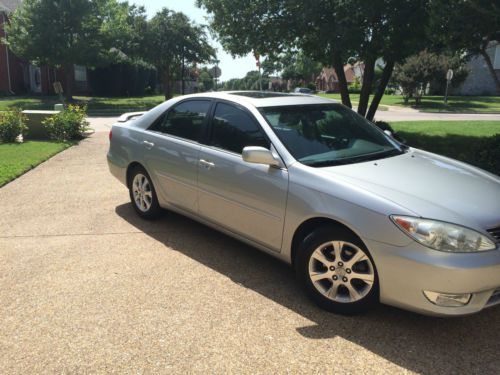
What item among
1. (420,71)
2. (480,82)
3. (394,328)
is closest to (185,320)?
(394,328)

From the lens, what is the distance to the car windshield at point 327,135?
3990 mm

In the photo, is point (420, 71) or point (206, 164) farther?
point (420, 71)

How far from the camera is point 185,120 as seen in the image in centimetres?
509

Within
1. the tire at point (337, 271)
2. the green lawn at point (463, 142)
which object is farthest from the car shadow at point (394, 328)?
the green lawn at point (463, 142)

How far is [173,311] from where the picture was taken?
11.8 feet

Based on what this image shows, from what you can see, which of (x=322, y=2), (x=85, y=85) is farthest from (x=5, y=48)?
(x=322, y=2)

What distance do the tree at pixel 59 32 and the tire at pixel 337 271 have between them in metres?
26.6

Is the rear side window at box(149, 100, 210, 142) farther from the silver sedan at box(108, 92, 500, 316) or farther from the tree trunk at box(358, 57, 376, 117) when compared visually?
the tree trunk at box(358, 57, 376, 117)

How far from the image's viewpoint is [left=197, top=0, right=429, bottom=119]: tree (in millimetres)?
11039

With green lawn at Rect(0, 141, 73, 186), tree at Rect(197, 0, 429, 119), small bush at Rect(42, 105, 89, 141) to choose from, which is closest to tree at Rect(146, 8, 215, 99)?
tree at Rect(197, 0, 429, 119)

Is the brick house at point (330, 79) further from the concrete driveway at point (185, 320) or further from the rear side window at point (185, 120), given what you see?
the concrete driveway at point (185, 320)

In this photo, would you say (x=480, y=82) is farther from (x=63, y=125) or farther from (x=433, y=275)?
(x=433, y=275)

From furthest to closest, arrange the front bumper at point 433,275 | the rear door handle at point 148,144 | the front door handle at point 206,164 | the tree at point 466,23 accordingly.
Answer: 1. the tree at point 466,23
2. the rear door handle at point 148,144
3. the front door handle at point 206,164
4. the front bumper at point 433,275

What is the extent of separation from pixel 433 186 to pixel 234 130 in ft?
6.06
